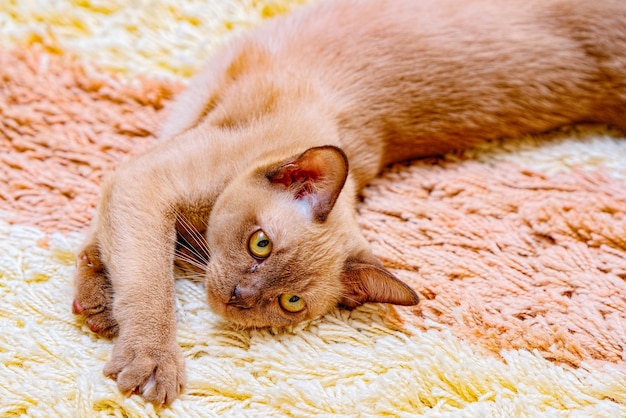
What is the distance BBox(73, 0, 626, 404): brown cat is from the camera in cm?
130

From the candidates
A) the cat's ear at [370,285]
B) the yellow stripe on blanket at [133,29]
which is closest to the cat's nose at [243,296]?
the cat's ear at [370,285]

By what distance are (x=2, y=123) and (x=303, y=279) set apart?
35.5 inches

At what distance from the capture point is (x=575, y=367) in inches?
51.9

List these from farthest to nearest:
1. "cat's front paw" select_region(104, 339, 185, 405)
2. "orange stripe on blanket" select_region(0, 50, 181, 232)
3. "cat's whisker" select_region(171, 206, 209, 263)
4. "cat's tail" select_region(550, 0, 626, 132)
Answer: "cat's tail" select_region(550, 0, 626, 132) < "orange stripe on blanket" select_region(0, 50, 181, 232) < "cat's whisker" select_region(171, 206, 209, 263) < "cat's front paw" select_region(104, 339, 185, 405)

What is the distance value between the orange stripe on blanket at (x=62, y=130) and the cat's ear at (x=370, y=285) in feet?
2.04

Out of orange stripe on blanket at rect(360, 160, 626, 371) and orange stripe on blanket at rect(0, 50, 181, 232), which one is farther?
orange stripe on blanket at rect(0, 50, 181, 232)

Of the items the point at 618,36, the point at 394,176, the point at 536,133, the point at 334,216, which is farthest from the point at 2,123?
the point at 618,36

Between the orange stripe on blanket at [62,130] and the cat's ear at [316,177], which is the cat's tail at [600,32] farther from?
the orange stripe on blanket at [62,130]

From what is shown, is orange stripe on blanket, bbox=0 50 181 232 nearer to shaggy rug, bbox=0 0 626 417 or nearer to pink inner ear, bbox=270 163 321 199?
shaggy rug, bbox=0 0 626 417

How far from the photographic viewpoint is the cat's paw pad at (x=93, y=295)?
4.30 feet

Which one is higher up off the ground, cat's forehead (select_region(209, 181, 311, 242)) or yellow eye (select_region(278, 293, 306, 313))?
cat's forehead (select_region(209, 181, 311, 242))

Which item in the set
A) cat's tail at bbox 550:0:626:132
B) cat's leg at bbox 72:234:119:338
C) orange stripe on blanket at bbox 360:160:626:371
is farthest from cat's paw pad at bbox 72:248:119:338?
cat's tail at bbox 550:0:626:132

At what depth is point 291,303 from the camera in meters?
1.34

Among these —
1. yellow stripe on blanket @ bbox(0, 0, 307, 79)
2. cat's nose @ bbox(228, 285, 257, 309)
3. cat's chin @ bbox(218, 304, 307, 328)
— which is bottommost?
cat's chin @ bbox(218, 304, 307, 328)
